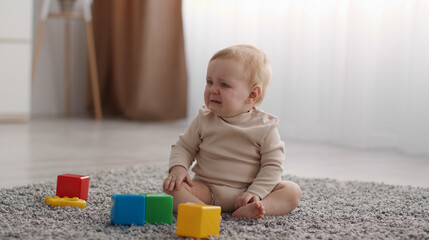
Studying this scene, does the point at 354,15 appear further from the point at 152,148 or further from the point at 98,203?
the point at 98,203

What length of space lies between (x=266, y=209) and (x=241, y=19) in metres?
1.87

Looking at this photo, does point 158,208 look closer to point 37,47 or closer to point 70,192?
point 70,192

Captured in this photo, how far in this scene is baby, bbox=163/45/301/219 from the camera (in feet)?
4.14

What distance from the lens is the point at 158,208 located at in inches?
44.3

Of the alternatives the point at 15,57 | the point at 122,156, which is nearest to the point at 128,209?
the point at 122,156

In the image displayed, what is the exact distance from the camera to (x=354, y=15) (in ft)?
8.15

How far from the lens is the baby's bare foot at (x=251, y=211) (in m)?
1.17

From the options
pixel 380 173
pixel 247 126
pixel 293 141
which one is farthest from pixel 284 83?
pixel 247 126

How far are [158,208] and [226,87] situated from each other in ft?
1.04

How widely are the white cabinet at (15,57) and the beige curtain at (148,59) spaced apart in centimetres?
65

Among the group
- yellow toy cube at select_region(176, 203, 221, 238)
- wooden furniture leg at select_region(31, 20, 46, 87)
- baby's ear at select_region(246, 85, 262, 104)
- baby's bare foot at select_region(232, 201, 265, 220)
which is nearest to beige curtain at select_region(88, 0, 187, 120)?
wooden furniture leg at select_region(31, 20, 46, 87)

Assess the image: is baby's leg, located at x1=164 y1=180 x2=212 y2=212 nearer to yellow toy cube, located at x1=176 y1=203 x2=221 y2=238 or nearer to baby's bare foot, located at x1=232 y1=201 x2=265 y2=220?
baby's bare foot, located at x1=232 y1=201 x2=265 y2=220

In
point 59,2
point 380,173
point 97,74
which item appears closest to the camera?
point 380,173

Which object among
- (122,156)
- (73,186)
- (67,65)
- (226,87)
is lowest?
(122,156)
